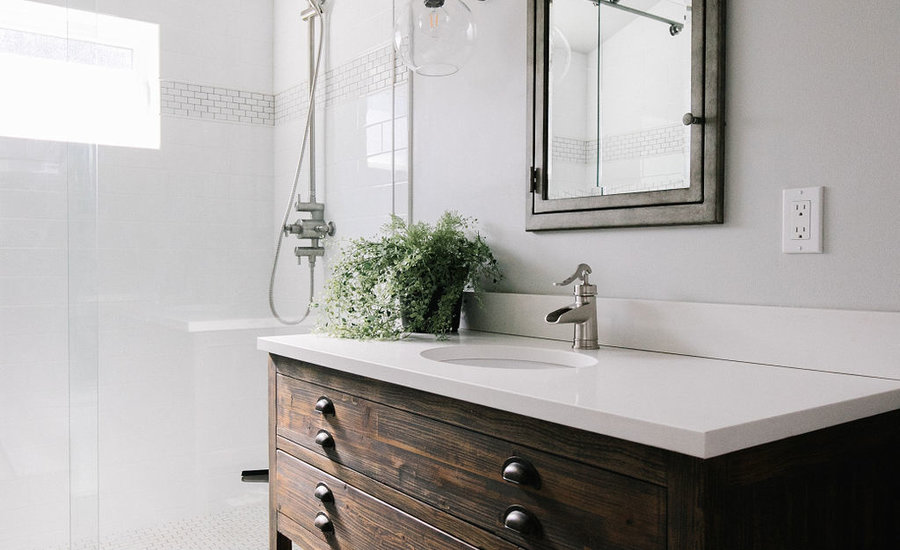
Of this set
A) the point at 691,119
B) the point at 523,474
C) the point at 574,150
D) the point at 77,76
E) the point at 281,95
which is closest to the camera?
the point at 523,474

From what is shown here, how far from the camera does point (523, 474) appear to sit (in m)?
1.03

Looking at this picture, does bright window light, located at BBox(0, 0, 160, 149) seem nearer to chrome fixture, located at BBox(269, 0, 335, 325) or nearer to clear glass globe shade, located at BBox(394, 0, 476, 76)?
chrome fixture, located at BBox(269, 0, 335, 325)

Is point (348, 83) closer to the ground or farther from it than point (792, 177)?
farther from it

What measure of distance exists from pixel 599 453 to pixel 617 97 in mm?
963

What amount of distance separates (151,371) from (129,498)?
405mm

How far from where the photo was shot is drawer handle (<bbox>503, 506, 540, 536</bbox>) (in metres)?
1.02

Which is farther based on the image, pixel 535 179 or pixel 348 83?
pixel 348 83

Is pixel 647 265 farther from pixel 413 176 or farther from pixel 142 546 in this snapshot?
pixel 142 546

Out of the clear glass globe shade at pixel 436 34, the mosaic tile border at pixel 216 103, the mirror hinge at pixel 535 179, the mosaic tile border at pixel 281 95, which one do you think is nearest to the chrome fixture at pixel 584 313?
the mirror hinge at pixel 535 179

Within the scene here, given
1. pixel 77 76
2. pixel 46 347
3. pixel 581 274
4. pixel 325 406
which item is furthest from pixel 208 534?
pixel 581 274

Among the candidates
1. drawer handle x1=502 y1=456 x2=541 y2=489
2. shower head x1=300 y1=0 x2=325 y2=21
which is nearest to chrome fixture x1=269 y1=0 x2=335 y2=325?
shower head x1=300 y1=0 x2=325 y2=21

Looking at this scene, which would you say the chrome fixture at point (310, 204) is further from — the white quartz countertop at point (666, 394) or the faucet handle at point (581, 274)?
the faucet handle at point (581, 274)

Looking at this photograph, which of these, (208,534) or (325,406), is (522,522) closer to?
(325,406)

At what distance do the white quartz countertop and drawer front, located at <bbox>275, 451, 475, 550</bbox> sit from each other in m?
0.26
